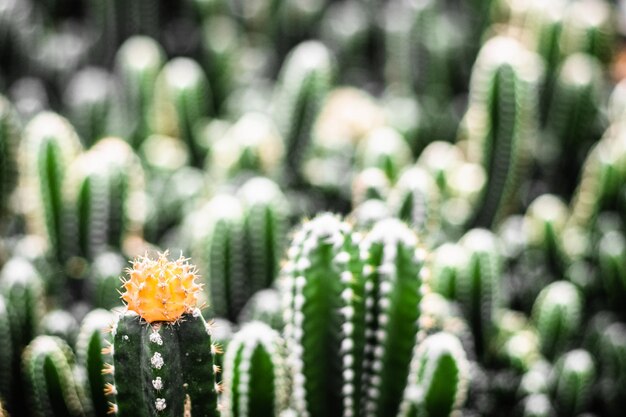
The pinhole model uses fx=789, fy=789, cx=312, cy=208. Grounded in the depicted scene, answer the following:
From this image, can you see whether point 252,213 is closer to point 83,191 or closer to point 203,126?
point 83,191

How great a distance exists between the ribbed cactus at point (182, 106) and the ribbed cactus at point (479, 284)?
5.12 ft

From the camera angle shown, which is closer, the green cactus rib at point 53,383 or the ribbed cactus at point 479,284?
the green cactus rib at point 53,383

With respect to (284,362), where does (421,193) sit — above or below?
above

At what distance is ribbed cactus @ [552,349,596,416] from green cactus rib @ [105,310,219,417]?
4.75 feet

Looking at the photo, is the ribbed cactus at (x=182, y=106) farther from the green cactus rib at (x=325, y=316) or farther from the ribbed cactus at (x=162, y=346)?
the ribbed cactus at (x=162, y=346)

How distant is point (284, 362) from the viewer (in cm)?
225

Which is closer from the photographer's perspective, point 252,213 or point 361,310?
point 361,310

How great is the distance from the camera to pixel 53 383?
6.87 ft

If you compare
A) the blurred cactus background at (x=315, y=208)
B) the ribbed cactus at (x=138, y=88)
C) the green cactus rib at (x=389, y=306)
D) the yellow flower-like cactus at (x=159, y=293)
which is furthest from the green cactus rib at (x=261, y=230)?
the ribbed cactus at (x=138, y=88)

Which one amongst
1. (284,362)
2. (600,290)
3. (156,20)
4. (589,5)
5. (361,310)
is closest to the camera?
(361,310)

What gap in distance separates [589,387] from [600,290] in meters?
0.51

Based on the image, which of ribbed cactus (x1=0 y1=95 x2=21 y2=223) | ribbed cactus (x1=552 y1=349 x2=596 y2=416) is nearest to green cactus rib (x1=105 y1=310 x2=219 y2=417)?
ribbed cactus (x1=552 y1=349 x2=596 y2=416)

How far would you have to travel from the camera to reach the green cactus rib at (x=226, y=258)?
253cm

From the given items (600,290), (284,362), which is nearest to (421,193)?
(284,362)
